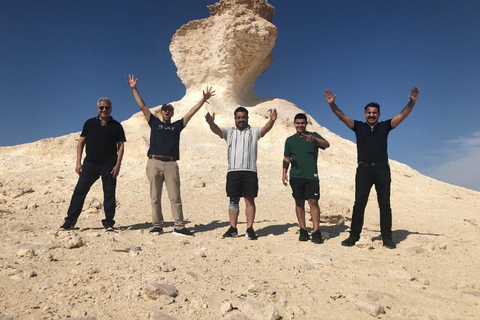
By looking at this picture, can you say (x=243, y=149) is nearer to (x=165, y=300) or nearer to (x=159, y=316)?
(x=165, y=300)

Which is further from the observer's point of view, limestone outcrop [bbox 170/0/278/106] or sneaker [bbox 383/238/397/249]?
limestone outcrop [bbox 170/0/278/106]

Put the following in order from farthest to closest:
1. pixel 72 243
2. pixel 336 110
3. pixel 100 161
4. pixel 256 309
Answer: pixel 100 161 → pixel 336 110 → pixel 72 243 → pixel 256 309

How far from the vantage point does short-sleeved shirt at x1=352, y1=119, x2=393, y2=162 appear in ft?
15.1

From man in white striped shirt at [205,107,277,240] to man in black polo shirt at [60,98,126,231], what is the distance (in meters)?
1.61

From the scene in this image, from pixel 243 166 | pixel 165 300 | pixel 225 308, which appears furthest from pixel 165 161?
pixel 225 308

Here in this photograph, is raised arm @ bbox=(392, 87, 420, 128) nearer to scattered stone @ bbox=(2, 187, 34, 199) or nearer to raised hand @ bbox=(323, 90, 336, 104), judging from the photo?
raised hand @ bbox=(323, 90, 336, 104)

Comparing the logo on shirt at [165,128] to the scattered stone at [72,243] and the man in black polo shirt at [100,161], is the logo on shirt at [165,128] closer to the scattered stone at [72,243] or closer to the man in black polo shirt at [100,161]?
the man in black polo shirt at [100,161]

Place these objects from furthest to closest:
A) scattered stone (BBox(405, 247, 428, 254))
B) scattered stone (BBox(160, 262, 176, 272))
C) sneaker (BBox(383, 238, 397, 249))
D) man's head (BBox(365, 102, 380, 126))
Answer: man's head (BBox(365, 102, 380, 126))
sneaker (BBox(383, 238, 397, 249))
scattered stone (BBox(405, 247, 428, 254))
scattered stone (BBox(160, 262, 176, 272))

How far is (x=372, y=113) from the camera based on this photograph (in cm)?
469

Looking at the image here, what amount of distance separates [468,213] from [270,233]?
272 inches

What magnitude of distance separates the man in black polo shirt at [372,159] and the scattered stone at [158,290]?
113 inches

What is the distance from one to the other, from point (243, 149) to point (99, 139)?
88.1 inches

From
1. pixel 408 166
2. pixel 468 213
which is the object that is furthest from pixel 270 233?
pixel 408 166

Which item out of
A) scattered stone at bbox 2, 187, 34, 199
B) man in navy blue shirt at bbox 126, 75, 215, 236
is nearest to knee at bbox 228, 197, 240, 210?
man in navy blue shirt at bbox 126, 75, 215, 236
